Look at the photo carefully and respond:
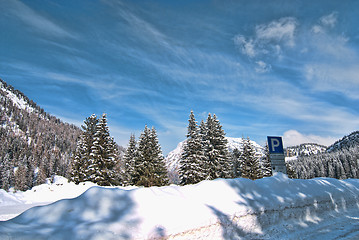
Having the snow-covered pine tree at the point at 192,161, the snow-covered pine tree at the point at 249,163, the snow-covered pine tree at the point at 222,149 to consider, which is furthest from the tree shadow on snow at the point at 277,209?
the snow-covered pine tree at the point at 249,163

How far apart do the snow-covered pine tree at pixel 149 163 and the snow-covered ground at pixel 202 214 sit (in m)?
22.7

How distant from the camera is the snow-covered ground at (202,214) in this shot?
3.40m

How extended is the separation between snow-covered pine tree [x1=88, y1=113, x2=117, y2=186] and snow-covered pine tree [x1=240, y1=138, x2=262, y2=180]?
21247 millimetres

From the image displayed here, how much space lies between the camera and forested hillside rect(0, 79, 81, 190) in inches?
3093

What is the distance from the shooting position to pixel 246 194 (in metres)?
5.84

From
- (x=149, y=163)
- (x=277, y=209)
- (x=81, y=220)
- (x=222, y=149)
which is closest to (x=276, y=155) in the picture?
(x=277, y=209)

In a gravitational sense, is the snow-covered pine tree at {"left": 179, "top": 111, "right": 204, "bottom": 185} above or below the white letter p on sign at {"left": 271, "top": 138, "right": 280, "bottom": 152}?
above

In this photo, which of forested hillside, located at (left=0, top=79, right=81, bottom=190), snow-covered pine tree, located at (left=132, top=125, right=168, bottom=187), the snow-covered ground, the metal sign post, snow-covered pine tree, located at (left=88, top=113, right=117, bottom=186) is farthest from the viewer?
forested hillside, located at (left=0, top=79, right=81, bottom=190)

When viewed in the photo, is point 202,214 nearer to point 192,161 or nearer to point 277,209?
point 277,209

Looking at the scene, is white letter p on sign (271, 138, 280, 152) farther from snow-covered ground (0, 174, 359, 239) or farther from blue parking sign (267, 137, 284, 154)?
snow-covered ground (0, 174, 359, 239)

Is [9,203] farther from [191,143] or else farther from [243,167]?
[243,167]

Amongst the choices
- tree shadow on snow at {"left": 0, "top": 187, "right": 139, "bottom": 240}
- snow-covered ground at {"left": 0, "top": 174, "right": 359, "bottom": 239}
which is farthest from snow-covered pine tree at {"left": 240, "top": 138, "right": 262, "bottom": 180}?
tree shadow on snow at {"left": 0, "top": 187, "right": 139, "bottom": 240}

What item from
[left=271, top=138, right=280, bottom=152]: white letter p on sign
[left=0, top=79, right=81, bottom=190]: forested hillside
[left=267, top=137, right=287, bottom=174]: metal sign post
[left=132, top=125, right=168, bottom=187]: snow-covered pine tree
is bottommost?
[left=267, top=137, right=287, bottom=174]: metal sign post

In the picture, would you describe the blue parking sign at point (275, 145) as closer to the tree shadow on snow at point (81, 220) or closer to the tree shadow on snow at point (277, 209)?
the tree shadow on snow at point (277, 209)
